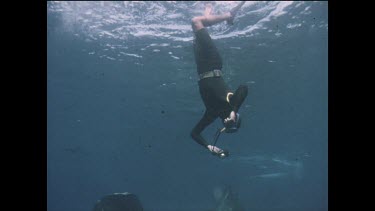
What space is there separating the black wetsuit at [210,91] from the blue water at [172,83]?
4.61m

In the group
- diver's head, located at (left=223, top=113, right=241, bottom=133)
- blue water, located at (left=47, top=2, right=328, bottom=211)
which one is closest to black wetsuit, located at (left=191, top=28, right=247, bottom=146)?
diver's head, located at (left=223, top=113, right=241, bottom=133)

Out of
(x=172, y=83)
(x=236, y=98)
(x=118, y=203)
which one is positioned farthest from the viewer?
(x=172, y=83)

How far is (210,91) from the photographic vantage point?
29.0 ft

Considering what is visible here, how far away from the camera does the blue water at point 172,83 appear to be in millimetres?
14812

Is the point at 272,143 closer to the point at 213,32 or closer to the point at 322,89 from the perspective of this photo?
the point at 322,89

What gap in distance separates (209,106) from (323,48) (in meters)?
11.8

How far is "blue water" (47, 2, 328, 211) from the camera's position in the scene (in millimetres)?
14812

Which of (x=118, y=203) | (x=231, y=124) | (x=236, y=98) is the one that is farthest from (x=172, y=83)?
(x=231, y=124)

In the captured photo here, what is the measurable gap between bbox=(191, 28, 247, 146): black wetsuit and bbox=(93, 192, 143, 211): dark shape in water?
35.8ft

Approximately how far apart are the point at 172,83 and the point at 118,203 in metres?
9.21

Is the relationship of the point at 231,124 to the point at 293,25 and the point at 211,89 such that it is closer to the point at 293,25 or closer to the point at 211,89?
the point at 211,89

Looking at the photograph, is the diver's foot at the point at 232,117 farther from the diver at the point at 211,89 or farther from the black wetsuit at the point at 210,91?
the black wetsuit at the point at 210,91
